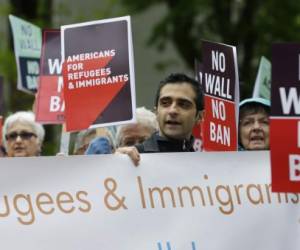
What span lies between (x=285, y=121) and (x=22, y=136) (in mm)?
2594

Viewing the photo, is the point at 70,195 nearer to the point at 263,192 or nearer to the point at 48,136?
the point at 263,192

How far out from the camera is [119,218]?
6.12m

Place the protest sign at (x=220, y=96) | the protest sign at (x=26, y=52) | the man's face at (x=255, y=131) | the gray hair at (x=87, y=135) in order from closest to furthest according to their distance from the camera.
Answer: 1. the protest sign at (x=220, y=96)
2. the man's face at (x=255, y=131)
3. the gray hair at (x=87, y=135)
4. the protest sign at (x=26, y=52)

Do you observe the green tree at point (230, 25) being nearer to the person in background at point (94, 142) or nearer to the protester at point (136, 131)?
the person in background at point (94, 142)

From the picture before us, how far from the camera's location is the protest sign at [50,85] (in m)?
8.58

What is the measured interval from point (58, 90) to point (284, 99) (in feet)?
9.32

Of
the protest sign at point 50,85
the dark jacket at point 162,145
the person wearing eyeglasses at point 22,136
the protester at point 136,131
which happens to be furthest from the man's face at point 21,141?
the dark jacket at point 162,145

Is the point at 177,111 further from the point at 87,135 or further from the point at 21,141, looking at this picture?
the point at 21,141

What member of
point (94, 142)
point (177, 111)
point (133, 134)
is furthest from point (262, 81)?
point (177, 111)

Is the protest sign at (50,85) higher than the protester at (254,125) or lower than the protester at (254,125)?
higher

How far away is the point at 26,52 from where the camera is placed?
9.99 meters

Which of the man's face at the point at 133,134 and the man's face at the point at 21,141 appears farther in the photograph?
the man's face at the point at 21,141

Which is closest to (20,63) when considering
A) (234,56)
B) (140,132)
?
(140,132)

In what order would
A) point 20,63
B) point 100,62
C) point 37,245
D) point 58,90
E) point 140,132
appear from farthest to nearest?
1. point 20,63
2. point 58,90
3. point 140,132
4. point 100,62
5. point 37,245
